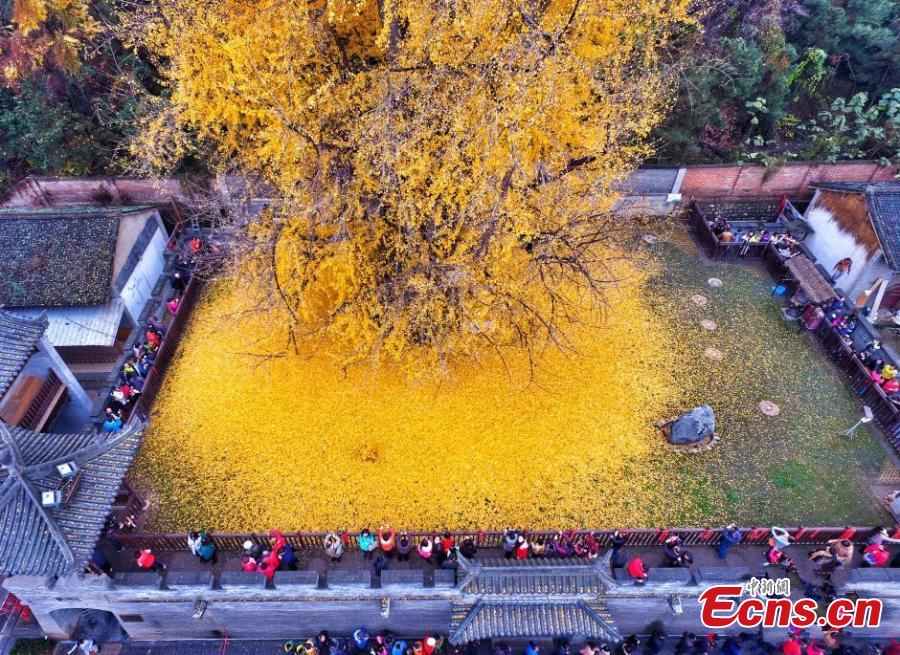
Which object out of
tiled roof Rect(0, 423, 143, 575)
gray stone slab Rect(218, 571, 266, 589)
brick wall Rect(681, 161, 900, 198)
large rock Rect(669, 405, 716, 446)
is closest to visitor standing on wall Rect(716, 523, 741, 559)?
large rock Rect(669, 405, 716, 446)

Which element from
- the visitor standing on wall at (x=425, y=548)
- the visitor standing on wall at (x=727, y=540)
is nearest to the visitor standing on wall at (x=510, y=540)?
the visitor standing on wall at (x=425, y=548)

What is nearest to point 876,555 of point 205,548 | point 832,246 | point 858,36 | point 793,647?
point 793,647

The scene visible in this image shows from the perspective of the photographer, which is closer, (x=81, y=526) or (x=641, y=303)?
(x=81, y=526)

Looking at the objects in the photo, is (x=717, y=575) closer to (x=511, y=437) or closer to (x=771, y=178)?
(x=511, y=437)

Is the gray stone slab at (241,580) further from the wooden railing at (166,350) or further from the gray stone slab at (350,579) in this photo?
the wooden railing at (166,350)

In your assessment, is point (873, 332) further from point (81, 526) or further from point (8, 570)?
point (8, 570)

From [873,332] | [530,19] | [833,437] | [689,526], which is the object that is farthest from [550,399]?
[873,332]
